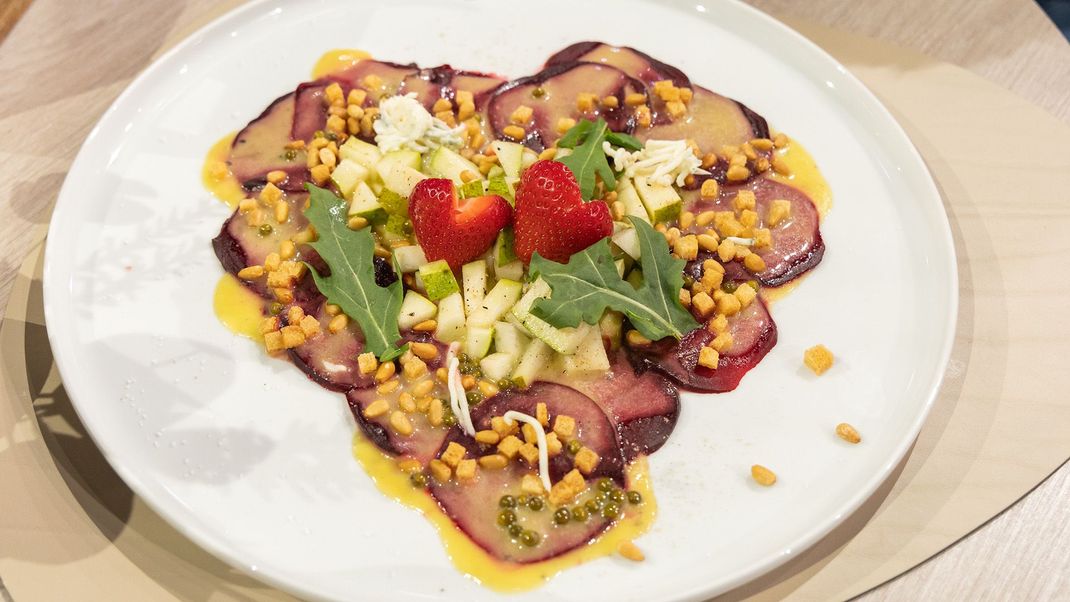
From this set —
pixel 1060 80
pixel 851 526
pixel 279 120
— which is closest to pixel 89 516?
pixel 279 120

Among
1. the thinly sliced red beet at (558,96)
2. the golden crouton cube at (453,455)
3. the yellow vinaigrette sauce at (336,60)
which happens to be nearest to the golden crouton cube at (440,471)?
the golden crouton cube at (453,455)

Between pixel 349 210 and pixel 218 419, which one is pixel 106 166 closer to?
pixel 349 210

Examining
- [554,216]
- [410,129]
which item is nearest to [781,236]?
[554,216]

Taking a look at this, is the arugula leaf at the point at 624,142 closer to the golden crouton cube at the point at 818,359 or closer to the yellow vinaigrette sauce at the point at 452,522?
the yellow vinaigrette sauce at the point at 452,522

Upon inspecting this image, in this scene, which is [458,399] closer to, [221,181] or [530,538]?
[530,538]

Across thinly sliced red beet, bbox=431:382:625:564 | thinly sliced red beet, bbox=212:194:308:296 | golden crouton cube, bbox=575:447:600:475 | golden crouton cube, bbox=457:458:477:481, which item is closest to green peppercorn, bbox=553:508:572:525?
thinly sliced red beet, bbox=431:382:625:564

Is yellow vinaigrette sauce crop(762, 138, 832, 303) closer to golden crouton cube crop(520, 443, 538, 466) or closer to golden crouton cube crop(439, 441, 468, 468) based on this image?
golden crouton cube crop(520, 443, 538, 466)
